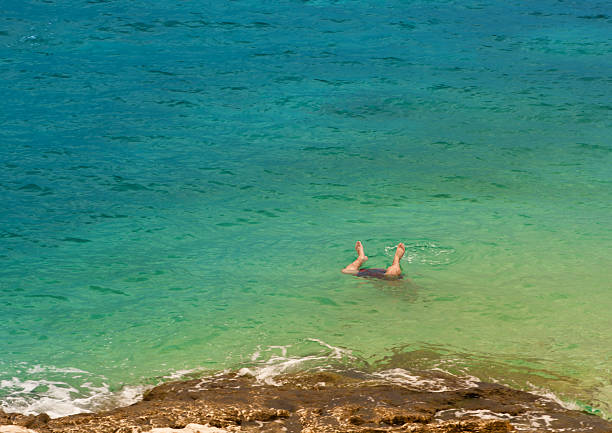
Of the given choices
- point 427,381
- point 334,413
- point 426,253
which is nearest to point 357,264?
point 426,253

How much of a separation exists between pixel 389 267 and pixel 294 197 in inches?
159

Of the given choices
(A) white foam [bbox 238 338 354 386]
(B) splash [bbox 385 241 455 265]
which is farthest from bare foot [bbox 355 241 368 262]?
(A) white foam [bbox 238 338 354 386]

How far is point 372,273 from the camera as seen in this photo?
9.40 metres

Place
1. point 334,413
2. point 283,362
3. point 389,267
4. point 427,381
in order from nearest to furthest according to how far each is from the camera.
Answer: point 334,413 < point 427,381 < point 283,362 < point 389,267

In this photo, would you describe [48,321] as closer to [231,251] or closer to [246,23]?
[231,251]

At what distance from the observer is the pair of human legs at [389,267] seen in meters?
9.30

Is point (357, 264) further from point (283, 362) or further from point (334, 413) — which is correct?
point (334, 413)

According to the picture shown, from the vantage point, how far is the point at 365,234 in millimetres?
11133

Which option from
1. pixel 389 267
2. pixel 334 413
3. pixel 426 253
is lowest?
pixel 426 253

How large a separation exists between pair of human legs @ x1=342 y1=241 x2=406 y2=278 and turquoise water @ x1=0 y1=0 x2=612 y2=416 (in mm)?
176

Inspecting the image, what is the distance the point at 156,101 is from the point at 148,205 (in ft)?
22.9

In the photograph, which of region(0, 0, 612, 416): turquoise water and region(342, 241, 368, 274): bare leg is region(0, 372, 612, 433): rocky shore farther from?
region(342, 241, 368, 274): bare leg

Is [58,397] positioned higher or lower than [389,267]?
lower

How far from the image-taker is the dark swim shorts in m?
9.34
